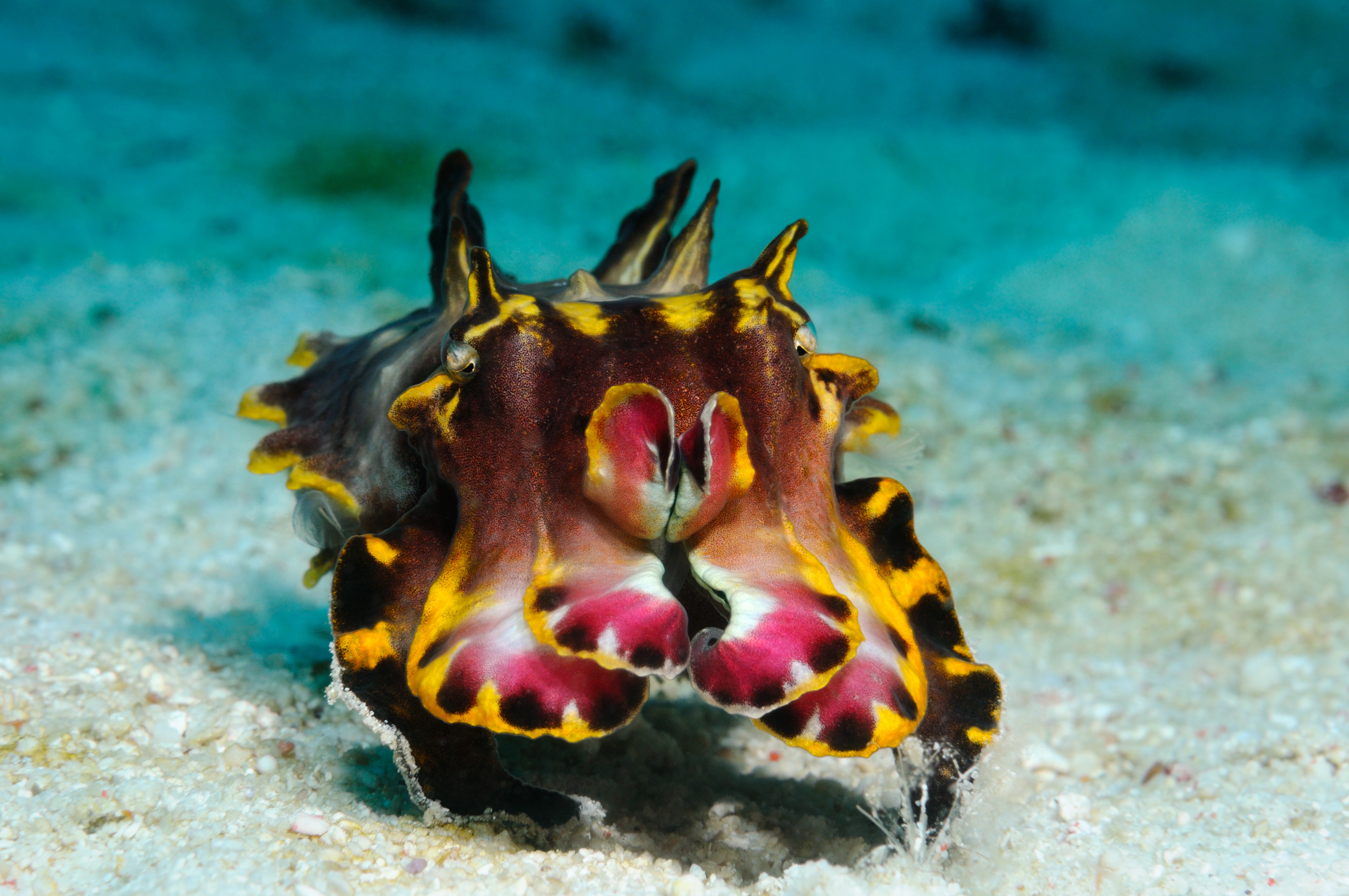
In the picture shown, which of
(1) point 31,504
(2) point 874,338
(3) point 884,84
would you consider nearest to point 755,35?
(3) point 884,84

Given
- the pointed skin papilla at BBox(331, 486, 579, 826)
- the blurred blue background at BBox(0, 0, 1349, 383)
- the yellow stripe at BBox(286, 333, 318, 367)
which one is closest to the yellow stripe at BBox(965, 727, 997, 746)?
the pointed skin papilla at BBox(331, 486, 579, 826)

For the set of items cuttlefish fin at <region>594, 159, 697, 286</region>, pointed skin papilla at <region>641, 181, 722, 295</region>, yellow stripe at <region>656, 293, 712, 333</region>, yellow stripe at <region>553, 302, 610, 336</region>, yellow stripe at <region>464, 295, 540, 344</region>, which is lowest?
yellow stripe at <region>464, 295, 540, 344</region>

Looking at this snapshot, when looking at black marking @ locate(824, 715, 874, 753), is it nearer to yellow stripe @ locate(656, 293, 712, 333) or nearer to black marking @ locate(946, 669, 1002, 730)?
black marking @ locate(946, 669, 1002, 730)

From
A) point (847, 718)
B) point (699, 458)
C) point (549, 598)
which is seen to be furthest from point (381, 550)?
point (847, 718)

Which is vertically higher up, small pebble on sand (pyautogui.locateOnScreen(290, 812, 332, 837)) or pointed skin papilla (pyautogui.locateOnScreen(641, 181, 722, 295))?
pointed skin papilla (pyautogui.locateOnScreen(641, 181, 722, 295))

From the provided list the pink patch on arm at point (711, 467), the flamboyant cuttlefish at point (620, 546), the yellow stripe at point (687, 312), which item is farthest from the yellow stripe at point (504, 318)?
the pink patch on arm at point (711, 467)

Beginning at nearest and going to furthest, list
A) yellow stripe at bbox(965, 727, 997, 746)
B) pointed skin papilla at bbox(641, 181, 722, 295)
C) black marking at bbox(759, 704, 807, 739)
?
black marking at bbox(759, 704, 807, 739)
yellow stripe at bbox(965, 727, 997, 746)
pointed skin papilla at bbox(641, 181, 722, 295)
